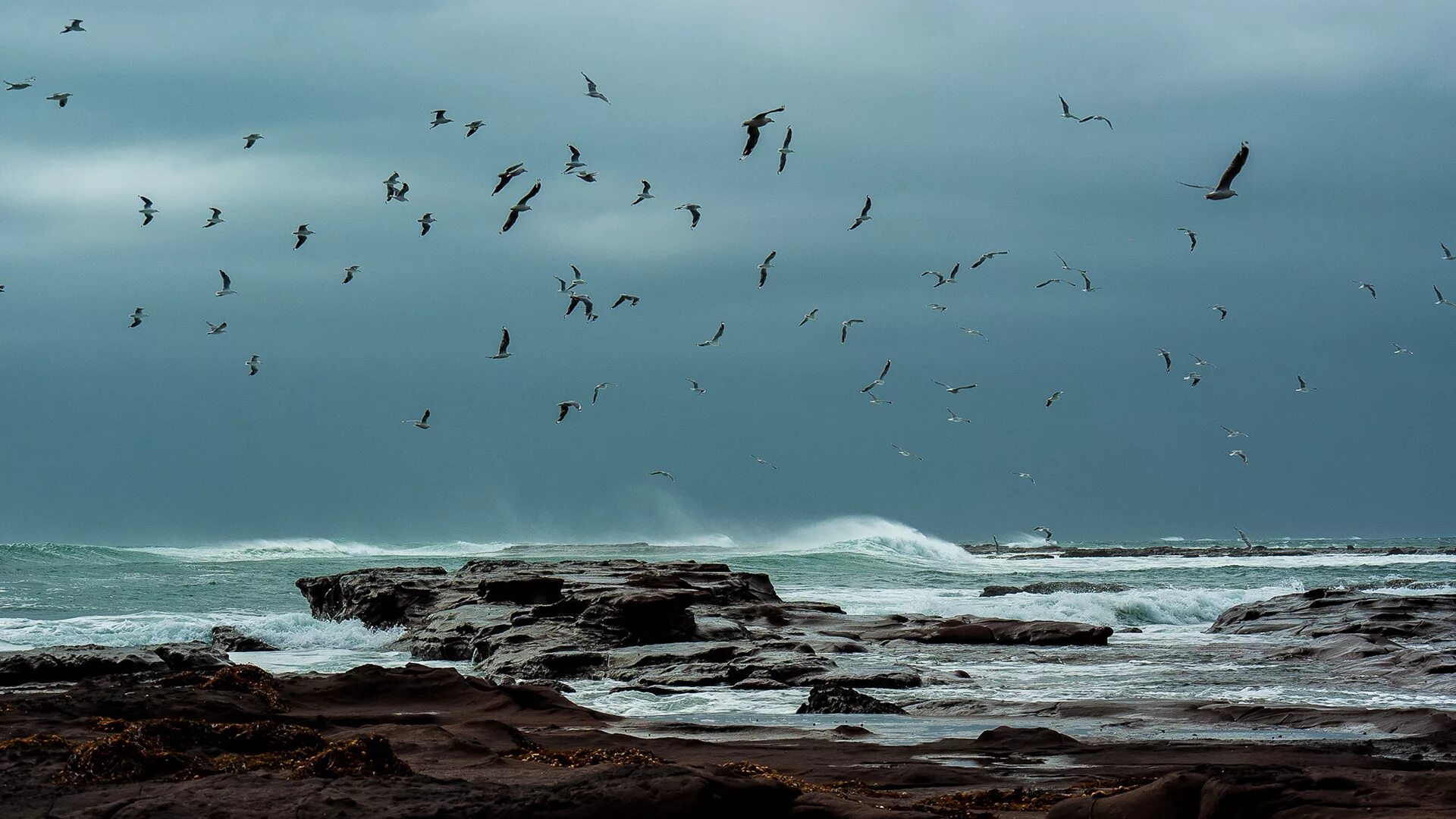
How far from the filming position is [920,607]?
33281 mm

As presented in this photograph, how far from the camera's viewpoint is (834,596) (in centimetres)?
3641

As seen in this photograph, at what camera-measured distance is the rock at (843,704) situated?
41.8ft

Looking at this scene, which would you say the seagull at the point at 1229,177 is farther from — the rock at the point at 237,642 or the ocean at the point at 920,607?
the rock at the point at 237,642

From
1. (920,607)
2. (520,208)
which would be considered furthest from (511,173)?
(920,607)

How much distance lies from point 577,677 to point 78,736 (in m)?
9.37

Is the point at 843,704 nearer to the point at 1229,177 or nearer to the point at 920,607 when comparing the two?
the point at 1229,177

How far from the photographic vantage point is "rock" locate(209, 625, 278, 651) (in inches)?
845

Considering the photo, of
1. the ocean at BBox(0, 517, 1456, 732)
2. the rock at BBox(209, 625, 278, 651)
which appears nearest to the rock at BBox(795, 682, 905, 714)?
the ocean at BBox(0, 517, 1456, 732)

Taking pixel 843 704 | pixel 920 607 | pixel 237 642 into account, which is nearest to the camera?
pixel 843 704

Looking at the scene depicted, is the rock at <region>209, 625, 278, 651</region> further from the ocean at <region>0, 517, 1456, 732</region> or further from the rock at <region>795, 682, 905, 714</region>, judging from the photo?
the rock at <region>795, 682, 905, 714</region>

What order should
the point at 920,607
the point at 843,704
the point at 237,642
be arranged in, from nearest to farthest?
the point at 843,704 < the point at 237,642 < the point at 920,607

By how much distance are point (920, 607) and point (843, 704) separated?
20939mm

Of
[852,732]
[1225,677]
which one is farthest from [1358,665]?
[852,732]

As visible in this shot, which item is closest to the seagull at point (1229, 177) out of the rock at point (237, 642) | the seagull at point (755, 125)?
the seagull at point (755, 125)
